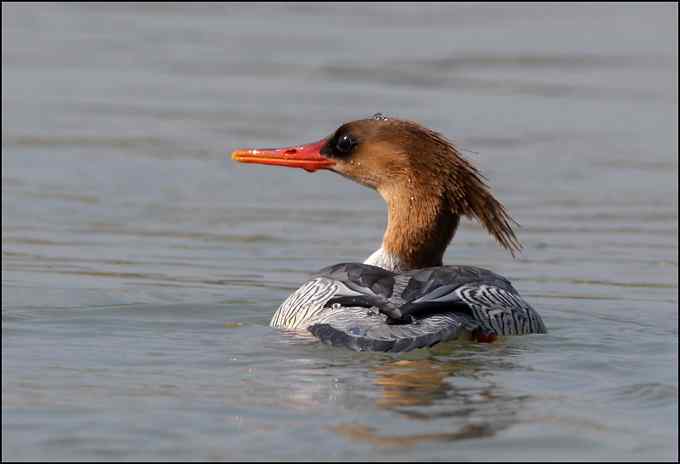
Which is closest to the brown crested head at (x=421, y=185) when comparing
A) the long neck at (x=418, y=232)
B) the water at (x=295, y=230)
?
the long neck at (x=418, y=232)

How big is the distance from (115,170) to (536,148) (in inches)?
177

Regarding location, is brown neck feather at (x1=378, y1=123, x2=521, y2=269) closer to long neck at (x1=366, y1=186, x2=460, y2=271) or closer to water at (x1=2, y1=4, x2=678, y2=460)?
long neck at (x1=366, y1=186, x2=460, y2=271)

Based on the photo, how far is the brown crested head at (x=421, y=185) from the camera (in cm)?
988

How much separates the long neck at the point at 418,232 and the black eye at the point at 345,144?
0.56m

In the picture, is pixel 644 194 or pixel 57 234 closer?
pixel 57 234

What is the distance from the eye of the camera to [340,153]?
1044 centimetres

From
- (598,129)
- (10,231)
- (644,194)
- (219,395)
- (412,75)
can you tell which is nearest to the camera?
(219,395)

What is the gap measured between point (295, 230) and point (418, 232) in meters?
3.93

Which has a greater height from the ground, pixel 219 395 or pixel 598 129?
pixel 598 129

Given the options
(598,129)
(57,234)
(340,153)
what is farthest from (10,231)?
(598,129)

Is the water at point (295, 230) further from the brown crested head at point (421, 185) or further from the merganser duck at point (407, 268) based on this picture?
the brown crested head at point (421, 185)

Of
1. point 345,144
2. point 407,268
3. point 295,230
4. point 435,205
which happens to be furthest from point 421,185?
point 295,230

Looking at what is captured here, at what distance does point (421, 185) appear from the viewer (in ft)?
32.7

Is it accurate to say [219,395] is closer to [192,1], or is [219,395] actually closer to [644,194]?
[644,194]
